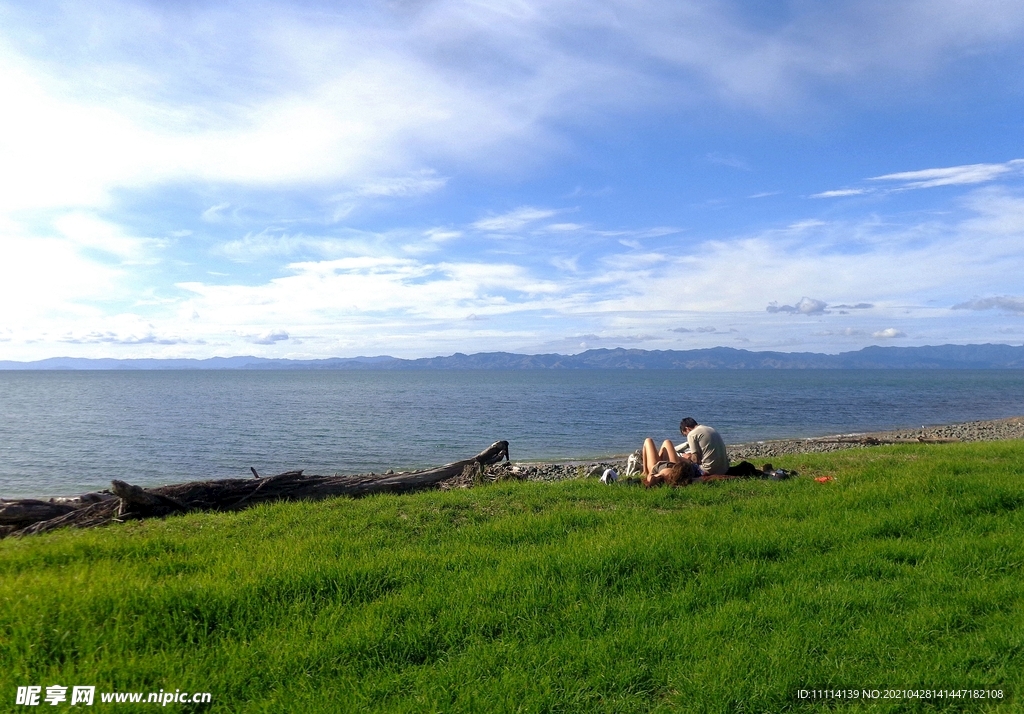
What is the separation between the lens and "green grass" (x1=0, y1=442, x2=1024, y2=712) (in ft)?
15.4

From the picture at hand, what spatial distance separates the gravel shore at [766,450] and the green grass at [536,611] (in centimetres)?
614

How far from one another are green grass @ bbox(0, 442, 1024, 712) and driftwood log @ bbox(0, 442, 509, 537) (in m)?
1.73

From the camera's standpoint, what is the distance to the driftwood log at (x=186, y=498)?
10.8 m

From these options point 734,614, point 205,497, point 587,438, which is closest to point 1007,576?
point 734,614

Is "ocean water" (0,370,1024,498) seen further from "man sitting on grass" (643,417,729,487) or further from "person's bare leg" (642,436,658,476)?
"man sitting on grass" (643,417,729,487)

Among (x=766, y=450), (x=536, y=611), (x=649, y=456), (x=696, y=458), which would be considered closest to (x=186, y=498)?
(x=536, y=611)

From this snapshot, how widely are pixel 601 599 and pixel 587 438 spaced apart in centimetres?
3771

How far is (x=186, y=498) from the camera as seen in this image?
11.7m

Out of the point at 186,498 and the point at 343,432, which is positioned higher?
the point at 186,498

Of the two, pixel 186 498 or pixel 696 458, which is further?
pixel 696 458

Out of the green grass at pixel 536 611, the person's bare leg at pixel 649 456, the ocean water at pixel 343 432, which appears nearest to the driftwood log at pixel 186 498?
the green grass at pixel 536 611

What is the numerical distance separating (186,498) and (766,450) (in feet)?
93.4

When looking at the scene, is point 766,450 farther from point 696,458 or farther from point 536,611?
point 536,611

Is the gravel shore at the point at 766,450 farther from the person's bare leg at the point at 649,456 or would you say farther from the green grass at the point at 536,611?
the green grass at the point at 536,611
